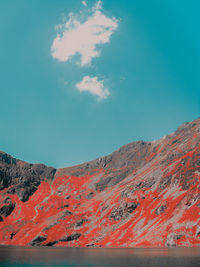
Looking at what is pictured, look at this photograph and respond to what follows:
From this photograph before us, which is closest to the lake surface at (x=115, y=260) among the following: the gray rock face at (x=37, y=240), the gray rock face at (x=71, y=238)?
the gray rock face at (x=71, y=238)

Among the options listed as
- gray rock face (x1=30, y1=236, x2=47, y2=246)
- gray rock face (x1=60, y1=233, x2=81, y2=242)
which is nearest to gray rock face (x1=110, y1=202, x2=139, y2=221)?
gray rock face (x1=60, y1=233, x2=81, y2=242)

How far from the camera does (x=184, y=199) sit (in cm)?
14500

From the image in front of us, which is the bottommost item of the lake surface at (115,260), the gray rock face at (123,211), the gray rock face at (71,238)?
the lake surface at (115,260)

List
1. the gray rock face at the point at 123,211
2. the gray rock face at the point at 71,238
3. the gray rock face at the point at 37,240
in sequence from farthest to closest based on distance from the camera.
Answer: the gray rock face at the point at 123,211 < the gray rock face at the point at 37,240 < the gray rock face at the point at 71,238

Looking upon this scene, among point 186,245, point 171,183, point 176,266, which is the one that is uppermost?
point 171,183

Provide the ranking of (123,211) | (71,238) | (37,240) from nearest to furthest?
(71,238) < (37,240) < (123,211)

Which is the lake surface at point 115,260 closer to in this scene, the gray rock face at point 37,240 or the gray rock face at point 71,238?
the gray rock face at point 71,238

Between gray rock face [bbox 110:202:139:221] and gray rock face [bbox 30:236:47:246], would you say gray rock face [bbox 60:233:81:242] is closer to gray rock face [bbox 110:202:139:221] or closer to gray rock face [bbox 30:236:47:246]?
gray rock face [bbox 30:236:47:246]

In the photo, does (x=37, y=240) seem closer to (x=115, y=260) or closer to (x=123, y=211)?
(x=123, y=211)

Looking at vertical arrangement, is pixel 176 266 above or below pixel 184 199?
below

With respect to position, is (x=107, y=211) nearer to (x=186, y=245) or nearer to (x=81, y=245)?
(x=81, y=245)

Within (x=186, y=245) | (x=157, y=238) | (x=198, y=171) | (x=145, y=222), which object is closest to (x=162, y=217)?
(x=145, y=222)

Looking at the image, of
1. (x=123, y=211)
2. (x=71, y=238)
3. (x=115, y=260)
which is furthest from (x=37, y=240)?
(x=115, y=260)

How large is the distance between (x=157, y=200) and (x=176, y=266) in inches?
4774
